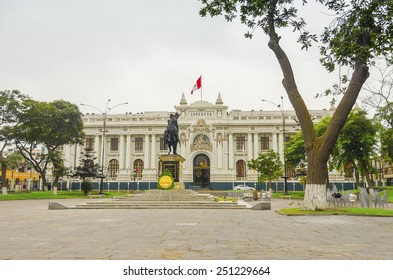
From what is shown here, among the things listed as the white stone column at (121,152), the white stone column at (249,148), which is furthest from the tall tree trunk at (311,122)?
the white stone column at (121,152)

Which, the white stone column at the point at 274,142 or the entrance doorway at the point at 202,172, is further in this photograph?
the white stone column at the point at 274,142

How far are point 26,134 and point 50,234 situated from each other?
32.0 metres

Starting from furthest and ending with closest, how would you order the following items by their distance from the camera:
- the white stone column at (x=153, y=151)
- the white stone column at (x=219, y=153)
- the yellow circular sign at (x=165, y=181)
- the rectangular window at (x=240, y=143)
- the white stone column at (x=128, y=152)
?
the white stone column at (x=128, y=152)
the white stone column at (x=153, y=151)
the rectangular window at (x=240, y=143)
the white stone column at (x=219, y=153)
the yellow circular sign at (x=165, y=181)

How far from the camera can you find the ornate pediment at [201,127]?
55000mm

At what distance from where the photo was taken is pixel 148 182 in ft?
179

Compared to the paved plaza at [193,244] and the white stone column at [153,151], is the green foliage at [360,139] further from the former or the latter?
the white stone column at [153,151]

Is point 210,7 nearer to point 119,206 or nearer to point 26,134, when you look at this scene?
point 119,206

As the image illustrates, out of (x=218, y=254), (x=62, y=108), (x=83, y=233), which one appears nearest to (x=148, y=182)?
(x=62, y=108)

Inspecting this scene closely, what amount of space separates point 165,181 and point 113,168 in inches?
1410

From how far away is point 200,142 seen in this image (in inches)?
2178

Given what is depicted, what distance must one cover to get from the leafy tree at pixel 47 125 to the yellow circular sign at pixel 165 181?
20.1m

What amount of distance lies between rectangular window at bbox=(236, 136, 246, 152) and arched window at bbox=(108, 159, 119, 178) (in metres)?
20.6

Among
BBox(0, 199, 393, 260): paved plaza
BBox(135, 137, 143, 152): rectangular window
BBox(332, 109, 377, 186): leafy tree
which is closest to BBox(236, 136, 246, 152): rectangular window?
BBox(135, 137, 143, 152): rectangular window

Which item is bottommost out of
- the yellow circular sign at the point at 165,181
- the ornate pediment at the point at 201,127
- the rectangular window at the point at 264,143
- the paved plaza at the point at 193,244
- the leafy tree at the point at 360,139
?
the paved plaza at the point at 193,244
